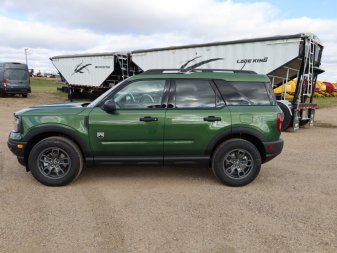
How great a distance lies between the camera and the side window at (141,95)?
16.3ft

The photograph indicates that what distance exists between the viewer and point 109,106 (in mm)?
4770

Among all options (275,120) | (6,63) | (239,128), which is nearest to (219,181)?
(239,128)

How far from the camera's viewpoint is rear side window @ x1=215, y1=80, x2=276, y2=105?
509 cm

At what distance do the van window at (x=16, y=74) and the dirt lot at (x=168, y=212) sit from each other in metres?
18.4

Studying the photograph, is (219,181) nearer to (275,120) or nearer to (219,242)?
(275,120)

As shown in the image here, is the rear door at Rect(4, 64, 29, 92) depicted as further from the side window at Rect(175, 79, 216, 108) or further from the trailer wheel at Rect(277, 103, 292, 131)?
the side window at Rect(175, 79, 216, 108)

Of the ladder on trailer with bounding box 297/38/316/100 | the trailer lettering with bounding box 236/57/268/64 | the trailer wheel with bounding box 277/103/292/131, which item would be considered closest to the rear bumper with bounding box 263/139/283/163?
the trailer wheel with bounding box 277/103/292/131

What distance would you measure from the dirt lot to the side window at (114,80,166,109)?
124 centimetres

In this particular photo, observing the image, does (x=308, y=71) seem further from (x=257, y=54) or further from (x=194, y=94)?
(x=194, y=94)

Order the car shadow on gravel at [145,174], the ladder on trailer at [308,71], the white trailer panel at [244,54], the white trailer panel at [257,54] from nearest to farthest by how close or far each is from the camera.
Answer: the car shadow on gravel at [145,174]
the ladder on trailer at [308,71]
the white trailer panel at [257,54]
the white trailer panel at [244,54]

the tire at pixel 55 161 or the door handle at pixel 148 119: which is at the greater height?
the door handle at pixel 148 119

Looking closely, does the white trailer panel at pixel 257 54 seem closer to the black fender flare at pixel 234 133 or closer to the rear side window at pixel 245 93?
the rear side window at pixel 245 93

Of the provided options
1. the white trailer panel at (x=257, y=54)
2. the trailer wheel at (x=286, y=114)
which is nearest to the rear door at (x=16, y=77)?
the white trailer panel at (x=257, y=54)

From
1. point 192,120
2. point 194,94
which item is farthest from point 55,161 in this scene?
point 194,94
